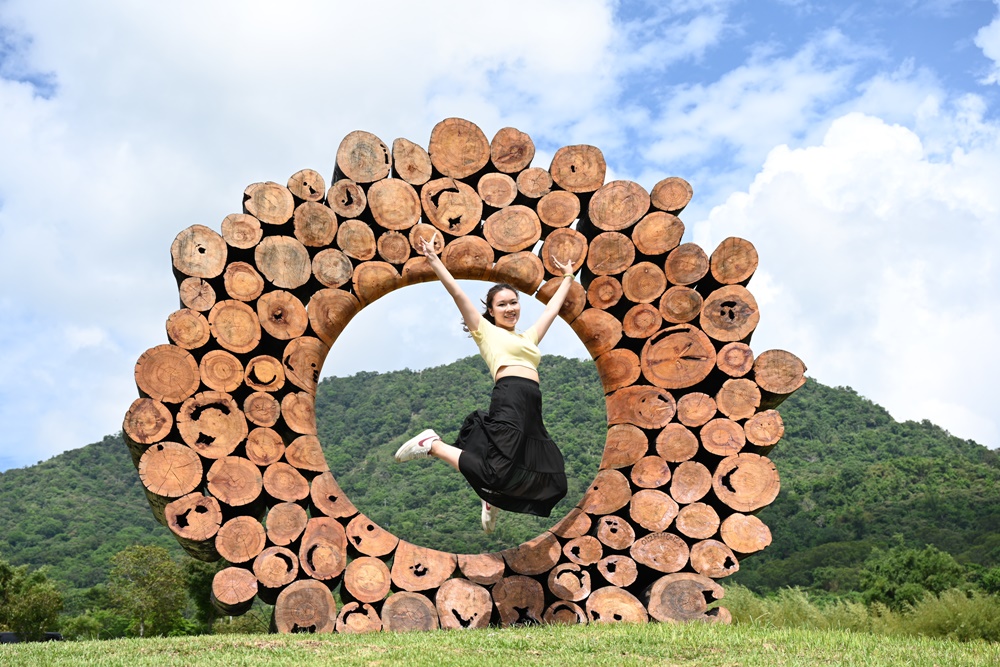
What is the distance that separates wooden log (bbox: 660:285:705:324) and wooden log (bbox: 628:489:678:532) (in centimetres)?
132

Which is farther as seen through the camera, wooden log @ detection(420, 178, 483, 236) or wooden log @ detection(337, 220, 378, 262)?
wooden log @ detection(420, 178, 483, 236)

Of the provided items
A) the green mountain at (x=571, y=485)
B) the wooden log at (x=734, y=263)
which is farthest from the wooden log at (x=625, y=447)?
the green mountain at (x=571, y=485)

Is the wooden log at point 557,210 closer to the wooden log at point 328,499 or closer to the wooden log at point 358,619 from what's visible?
the wooden log at point 328,499

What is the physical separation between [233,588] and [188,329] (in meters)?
1.77

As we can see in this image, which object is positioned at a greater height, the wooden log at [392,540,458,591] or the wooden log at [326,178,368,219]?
the wooden log at [326,178,368,219]

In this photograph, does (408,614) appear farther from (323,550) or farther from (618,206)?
(618,206)

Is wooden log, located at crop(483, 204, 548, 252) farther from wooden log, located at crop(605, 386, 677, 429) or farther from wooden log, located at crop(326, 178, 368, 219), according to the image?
wooden log, located at crop(605, 386, 677, 429)

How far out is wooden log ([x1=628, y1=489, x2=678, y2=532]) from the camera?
675cm

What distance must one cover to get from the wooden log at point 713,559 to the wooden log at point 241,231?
12.7 ft

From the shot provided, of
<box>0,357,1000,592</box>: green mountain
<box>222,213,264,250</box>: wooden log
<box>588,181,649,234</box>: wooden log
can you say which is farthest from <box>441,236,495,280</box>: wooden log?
<box>0,357,1000,592</box>: green mountain

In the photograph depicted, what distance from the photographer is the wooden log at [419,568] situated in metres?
6.37

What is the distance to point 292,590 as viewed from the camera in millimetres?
6188

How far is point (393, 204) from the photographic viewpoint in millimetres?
6883

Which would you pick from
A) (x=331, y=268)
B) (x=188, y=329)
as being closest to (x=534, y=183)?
(x=331, y=268)
